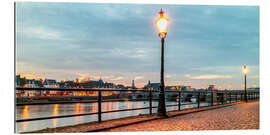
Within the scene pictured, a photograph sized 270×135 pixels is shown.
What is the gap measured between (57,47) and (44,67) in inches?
1062

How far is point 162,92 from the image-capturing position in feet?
39.6

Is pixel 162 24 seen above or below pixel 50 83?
above

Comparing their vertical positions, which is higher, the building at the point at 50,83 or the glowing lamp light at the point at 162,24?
the glowing lamp light at the point at 162,24

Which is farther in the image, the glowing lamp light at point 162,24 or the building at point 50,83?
the building at point 50,83

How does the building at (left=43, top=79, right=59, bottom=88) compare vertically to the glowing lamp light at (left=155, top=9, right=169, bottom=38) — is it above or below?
below

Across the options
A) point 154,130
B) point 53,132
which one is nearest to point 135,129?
point 154,130

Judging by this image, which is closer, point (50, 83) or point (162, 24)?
point (162, 24)

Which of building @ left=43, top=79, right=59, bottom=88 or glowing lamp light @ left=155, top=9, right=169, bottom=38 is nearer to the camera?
glowing lamp light @ left=155, top=9, right=169, bottom=38
